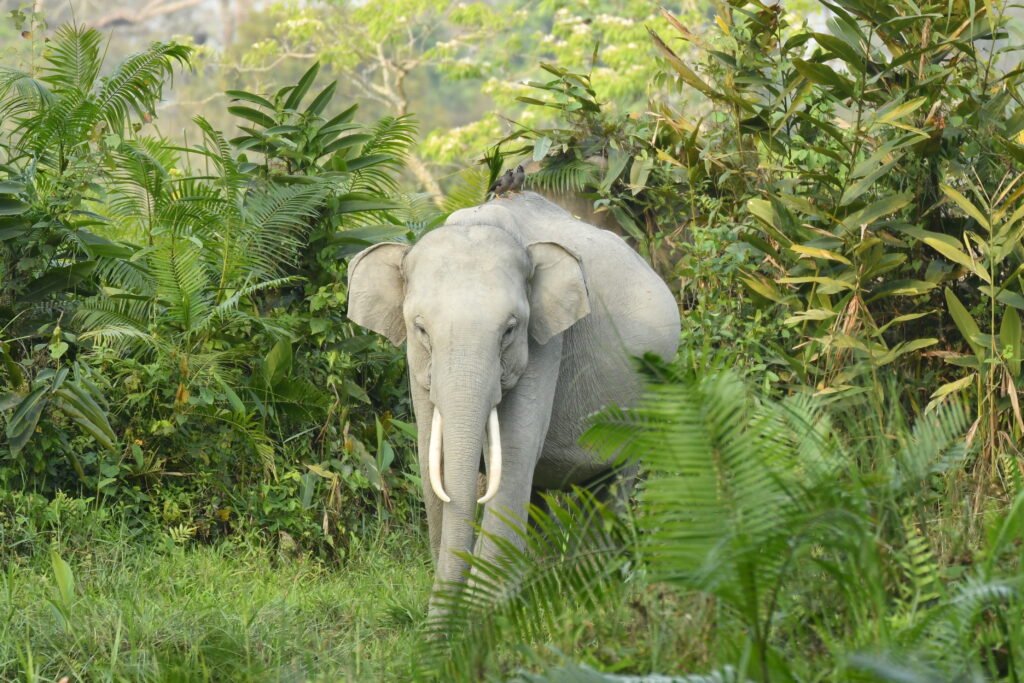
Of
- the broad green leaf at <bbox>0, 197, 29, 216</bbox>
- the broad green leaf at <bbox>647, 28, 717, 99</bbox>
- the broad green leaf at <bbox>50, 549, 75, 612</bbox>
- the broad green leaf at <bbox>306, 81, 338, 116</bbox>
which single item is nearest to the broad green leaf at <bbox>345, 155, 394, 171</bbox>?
the broad green leaf at <bbox>306, 81, 338, 116</bbox>

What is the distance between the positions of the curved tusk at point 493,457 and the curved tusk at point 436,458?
15cm

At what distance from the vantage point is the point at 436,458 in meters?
5.14

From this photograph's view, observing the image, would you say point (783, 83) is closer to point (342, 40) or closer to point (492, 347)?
point (492, 347)

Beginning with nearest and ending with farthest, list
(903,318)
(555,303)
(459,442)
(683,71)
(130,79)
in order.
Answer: (459,442) < (555,303) < (903,318) < (130,79) < (683,71)

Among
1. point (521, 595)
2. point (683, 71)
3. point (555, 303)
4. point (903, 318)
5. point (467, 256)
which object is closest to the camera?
point (521, 595)

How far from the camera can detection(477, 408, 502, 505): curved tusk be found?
5078 mm

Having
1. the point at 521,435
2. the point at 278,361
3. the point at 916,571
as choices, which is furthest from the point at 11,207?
the point at 916,571

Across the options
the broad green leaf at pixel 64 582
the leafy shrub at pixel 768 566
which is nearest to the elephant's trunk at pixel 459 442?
the leafy shrub at pixel 768 566

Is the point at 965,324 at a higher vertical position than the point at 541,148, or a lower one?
lower

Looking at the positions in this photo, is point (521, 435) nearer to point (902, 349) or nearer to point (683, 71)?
point (902, 349)

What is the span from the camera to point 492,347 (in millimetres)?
5074

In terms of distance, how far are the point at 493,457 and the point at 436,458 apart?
0.20 m

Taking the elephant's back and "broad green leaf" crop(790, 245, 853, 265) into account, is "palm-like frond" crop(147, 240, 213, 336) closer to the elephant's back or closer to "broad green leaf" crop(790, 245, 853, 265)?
the elephant's back

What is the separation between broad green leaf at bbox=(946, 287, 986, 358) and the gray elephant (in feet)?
5.35
